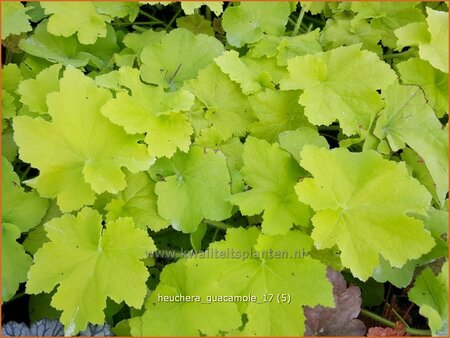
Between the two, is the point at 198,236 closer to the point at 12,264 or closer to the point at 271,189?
the point at 271,189

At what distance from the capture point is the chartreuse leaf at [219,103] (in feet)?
6.70

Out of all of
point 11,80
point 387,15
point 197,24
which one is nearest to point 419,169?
point 387,15

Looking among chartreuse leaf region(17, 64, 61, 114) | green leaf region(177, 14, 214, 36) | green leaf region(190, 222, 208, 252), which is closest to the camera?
green leaf region(190, 222, 208, 252)

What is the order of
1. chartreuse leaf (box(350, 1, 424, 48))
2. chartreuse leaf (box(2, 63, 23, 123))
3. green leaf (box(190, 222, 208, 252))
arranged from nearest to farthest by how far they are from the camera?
1. green leaf (box(190, 222, 208, 252))
2. chartreuse leaf (box(2, 63, 23, 123))
3. chartreuse leaf (box(350, 1, 424, 48))

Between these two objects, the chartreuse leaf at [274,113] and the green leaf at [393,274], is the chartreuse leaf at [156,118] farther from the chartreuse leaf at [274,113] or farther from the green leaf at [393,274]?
the green leaf at [393,274]

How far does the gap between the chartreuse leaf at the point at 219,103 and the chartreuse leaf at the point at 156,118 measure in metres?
0.15

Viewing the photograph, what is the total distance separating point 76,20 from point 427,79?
1406 millimetres

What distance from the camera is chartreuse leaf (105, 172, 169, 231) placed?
1840mm

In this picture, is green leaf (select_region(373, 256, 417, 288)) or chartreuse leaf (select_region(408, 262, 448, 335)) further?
green leaf (select_region(373, 256, 417, 288))

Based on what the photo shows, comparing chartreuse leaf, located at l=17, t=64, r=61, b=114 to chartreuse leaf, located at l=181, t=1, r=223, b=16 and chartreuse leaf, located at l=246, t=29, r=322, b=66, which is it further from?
chartreuse leaf, located at l=246, t=29, r=322, b=66

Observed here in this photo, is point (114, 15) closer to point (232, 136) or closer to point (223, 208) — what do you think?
point (232, 136)

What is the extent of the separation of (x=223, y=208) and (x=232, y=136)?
1.11 ft

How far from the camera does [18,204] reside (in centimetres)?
188

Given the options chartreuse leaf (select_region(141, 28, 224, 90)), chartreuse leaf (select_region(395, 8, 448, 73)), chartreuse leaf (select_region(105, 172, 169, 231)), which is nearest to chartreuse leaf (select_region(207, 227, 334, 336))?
chartreuse leaf (select_region(105, 172, 169, 231))
